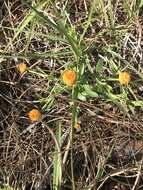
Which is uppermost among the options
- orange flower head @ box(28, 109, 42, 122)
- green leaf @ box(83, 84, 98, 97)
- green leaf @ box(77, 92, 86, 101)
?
green leaf @ box(83, 84, 98, 97)

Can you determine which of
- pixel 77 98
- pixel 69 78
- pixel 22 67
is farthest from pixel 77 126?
pixel 22 67

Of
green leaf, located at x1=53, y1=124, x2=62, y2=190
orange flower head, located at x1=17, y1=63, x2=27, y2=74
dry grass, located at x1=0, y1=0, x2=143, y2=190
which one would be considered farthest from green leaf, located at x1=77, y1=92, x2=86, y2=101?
orange flower head, located at x1=17, y1=63, x2=27, y2=74

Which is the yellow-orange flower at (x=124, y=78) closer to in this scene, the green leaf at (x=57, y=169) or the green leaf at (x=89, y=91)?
the green leaf at (x=89, y=91)

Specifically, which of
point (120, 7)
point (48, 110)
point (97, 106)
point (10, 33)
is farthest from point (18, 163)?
point (120, 7)

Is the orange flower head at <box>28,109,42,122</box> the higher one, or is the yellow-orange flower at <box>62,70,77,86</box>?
the yellow-orange flower at <box>62,70,77,86</box>

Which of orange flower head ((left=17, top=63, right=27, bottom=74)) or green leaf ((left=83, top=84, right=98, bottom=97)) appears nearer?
green leaf ((left=83, top=84, right=98, bottom=97))

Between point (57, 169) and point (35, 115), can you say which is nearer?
point (57, 169)

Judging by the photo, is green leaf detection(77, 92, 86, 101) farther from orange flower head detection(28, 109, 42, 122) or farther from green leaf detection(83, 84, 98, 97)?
orange flower head detection(28, 109, 42, 122)

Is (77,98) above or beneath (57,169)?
above

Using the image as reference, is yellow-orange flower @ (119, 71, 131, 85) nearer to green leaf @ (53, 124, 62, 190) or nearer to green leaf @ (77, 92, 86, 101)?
green leaf @ (77, 92, 86, 101)

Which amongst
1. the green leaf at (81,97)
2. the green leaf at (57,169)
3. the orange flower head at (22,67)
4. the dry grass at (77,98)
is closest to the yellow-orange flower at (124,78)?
the dry grass at (77,98)

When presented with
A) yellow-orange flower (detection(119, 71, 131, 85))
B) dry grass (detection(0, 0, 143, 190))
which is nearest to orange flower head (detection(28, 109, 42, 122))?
dry grass (detection(0, 0, 143, 190))

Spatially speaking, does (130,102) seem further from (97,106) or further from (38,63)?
(38,63)

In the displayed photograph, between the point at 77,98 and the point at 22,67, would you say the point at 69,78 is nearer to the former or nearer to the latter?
the point at 77,98
